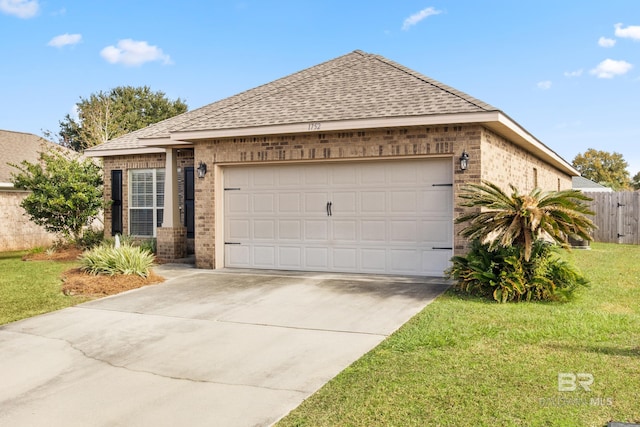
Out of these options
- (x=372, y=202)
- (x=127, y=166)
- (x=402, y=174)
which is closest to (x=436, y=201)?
(x=402, y=174)

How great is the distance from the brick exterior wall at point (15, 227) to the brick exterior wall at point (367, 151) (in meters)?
9.64

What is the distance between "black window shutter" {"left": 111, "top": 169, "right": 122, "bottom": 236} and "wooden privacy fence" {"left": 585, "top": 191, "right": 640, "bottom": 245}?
17.3 m

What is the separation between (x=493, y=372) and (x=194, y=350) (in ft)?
10.8

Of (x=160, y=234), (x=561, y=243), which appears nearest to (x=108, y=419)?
(x=561, y=243)

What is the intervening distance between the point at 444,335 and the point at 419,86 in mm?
6894

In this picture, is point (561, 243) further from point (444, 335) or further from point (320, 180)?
point (320, 180)

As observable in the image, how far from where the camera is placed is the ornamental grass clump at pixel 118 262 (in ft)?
35.1

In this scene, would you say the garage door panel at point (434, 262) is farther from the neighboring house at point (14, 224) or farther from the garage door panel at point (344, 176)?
the neighboring house at point (14, 224)

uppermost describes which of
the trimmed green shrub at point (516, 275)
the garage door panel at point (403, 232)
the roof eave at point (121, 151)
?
the roof eave at point (121, 151)

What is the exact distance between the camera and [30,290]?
1002 centimetres

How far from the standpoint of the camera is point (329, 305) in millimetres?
8273

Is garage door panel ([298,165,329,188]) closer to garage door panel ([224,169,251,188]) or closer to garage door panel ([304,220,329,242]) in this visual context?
garage door panel ([304,220,329,242])

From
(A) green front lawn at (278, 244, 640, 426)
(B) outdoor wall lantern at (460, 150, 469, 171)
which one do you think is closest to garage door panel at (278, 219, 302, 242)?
(B) outdoor wall lantern at (460, 150, 469, 171)

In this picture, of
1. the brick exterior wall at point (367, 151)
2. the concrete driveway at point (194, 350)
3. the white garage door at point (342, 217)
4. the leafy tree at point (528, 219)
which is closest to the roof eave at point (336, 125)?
the brick exterior wall at point (367, 151)
